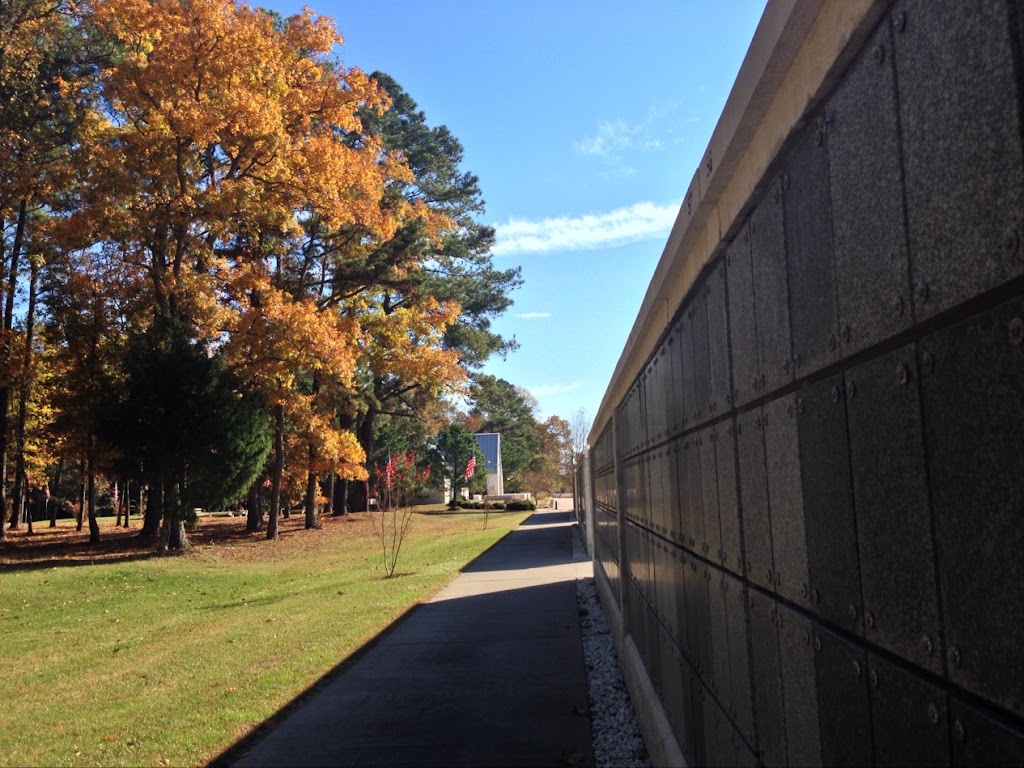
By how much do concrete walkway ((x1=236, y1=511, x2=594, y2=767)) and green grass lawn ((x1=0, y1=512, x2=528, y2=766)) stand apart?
474 millimetres

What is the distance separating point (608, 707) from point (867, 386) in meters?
5.71

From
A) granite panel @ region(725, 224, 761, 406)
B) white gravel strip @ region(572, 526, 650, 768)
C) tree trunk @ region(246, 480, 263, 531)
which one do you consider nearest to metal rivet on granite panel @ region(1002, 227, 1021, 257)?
granite panel @ region(725, 224, 761, 406)

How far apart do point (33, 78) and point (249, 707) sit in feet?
77.8

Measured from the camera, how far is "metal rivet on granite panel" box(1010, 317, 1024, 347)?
3.67 ft

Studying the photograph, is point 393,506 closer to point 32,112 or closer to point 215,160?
point 215,160

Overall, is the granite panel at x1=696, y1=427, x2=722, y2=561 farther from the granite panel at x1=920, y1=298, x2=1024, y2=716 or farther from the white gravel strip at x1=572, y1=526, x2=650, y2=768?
the white gravel strip at x1=572, y1=526, x2=650, y2=768

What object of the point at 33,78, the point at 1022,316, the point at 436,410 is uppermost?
the point at 33,78

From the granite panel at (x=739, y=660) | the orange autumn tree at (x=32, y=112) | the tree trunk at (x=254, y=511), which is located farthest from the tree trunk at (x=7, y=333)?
the granite panel at (x=739, y=660)

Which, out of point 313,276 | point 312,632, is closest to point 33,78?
point 313,276

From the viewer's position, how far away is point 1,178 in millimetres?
24500

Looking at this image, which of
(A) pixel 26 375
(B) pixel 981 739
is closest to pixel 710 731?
(B) pixel 981 739

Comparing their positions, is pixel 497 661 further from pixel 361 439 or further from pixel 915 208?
pixel 361 439

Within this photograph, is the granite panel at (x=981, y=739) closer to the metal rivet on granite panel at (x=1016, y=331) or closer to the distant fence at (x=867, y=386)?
the distant fence at (x=867, y=386)

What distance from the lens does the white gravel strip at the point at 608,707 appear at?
564 centimetres
